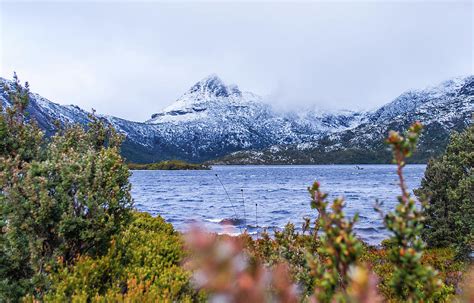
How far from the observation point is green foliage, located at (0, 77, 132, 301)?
7109 mm

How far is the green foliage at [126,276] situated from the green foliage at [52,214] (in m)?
0.39

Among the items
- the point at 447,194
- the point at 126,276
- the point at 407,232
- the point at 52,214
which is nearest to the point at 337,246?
the point at 407,232

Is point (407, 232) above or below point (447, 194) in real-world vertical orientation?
above

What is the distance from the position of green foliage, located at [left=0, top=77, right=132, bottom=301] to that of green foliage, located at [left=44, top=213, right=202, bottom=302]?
395 millimetres

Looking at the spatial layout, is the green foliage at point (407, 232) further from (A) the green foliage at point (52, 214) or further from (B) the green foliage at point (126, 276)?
(A) the green foliage at point (52, 214)

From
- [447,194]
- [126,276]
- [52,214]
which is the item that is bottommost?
[126,276]

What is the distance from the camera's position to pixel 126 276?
7.23 meters

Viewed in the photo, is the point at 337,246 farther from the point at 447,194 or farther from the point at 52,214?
the point at 447,194

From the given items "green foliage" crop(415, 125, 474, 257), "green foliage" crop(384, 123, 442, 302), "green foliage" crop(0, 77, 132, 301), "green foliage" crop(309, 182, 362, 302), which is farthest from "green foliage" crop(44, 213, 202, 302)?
"green foliage" crop(415, 125, 474, 257)

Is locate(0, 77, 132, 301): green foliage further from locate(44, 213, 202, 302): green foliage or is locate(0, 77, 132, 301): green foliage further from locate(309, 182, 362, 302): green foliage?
locate(309, 182, 362, 302): green foliage

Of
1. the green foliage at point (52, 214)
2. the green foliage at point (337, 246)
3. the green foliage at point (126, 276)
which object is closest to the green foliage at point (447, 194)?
the green foliage at point (126, 276)

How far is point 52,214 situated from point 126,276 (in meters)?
1.81

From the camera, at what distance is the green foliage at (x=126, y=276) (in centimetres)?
603

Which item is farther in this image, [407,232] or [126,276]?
[126,276]
